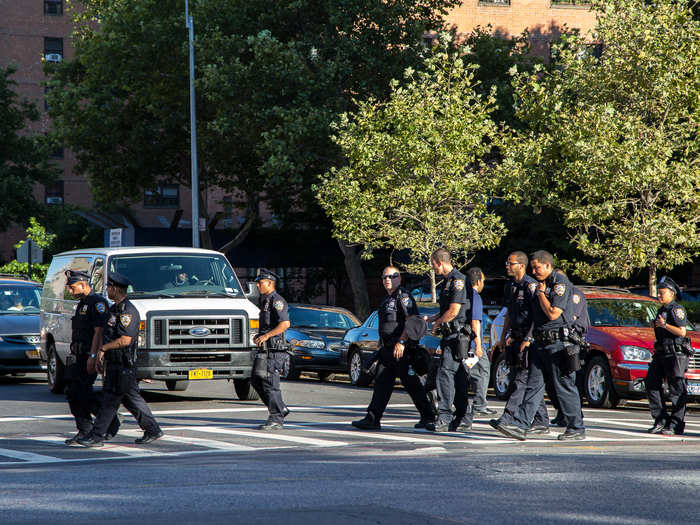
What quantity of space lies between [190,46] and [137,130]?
7.57m

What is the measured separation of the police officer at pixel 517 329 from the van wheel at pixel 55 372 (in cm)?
800

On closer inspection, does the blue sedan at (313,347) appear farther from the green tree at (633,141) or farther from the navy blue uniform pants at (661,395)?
the navy blue uniform pants at (661,395)

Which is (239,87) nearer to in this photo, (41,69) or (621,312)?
(621,312)

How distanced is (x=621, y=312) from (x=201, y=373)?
6.16 meters

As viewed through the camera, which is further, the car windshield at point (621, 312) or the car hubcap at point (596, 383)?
the car windshield at point (621, 312)

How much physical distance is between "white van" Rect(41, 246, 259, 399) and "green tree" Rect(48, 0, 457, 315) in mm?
15472

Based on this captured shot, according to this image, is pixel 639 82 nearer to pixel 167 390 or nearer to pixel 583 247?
pixel 583 247

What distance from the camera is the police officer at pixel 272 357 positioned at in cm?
1245

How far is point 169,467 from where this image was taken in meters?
9.32

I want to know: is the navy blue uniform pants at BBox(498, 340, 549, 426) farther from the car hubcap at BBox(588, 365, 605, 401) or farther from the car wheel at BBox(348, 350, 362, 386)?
the car wheel at BBox(348, 350, 362, 386)

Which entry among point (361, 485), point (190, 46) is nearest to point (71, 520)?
point (361, 485)

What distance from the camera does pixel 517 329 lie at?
11.5m

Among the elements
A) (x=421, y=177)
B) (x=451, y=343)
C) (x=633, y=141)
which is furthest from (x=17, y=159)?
(x=451, y=343)

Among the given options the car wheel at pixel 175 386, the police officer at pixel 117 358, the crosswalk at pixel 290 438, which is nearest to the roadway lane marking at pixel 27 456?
the crosswalk at pixel 290 438
